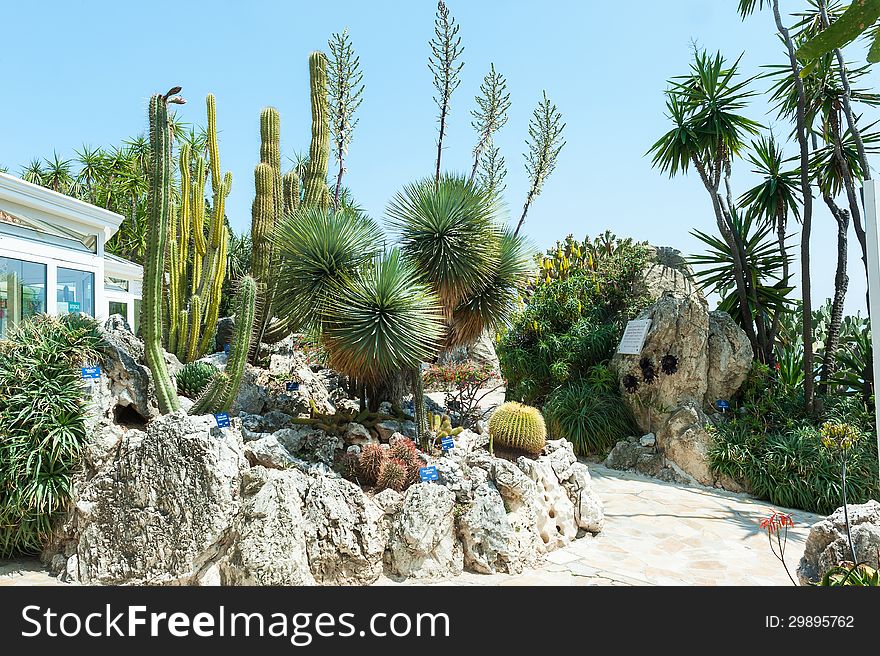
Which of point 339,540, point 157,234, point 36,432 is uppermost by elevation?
point 157,234

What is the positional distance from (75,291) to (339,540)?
18.3 feet

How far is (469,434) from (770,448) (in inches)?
159

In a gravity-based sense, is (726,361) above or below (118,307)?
below

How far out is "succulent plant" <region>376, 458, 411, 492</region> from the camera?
5199mm

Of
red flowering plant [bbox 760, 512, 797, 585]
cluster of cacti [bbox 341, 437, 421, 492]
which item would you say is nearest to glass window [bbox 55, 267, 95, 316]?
cluster of cacti [bbox 341, 437, 421, 492]

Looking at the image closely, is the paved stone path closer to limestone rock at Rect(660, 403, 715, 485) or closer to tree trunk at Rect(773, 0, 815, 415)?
limestone rock at Rect(660, 403, 715, 485)

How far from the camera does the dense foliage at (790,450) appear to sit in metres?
6.99

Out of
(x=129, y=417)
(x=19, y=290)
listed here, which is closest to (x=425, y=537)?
Result: (x=129, y=417)

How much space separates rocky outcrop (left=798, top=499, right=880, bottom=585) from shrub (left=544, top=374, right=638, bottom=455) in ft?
15.3

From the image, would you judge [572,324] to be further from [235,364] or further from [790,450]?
[235,364]

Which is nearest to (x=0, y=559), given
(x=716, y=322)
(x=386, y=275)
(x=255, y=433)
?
(x=255, y=433)

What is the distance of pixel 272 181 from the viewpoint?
9.02 meters

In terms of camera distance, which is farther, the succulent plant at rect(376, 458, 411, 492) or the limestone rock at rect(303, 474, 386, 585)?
the succulent plant at rect(376, 458, 411, 492)

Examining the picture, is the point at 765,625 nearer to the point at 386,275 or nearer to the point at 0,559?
the point at 386,275
